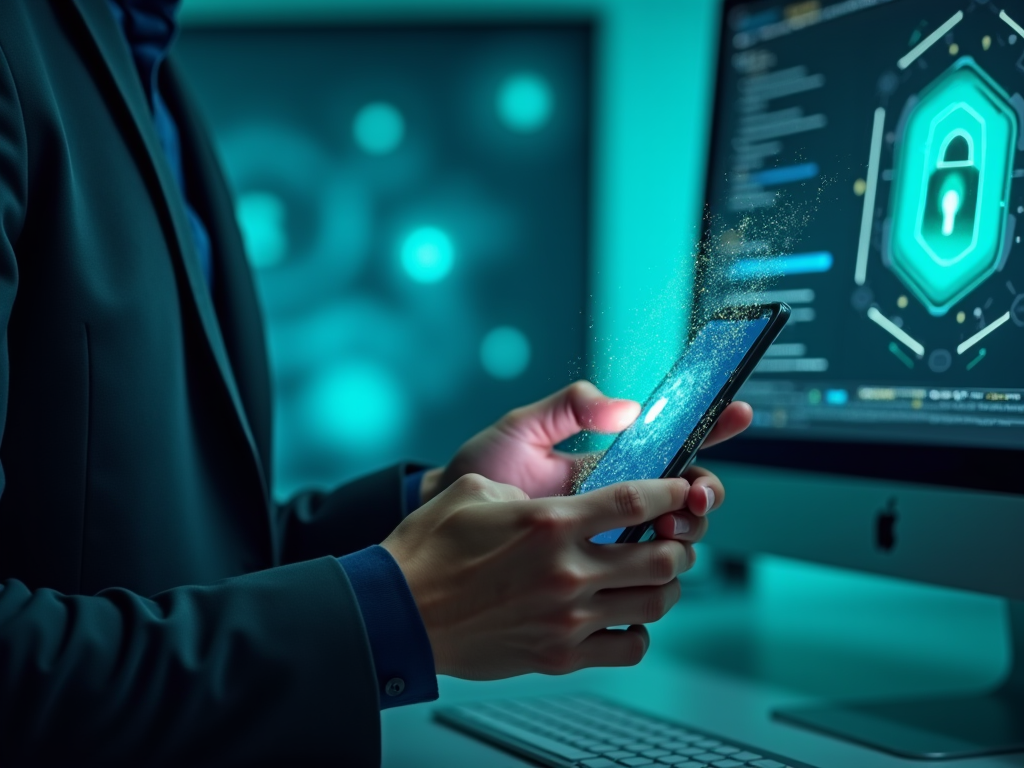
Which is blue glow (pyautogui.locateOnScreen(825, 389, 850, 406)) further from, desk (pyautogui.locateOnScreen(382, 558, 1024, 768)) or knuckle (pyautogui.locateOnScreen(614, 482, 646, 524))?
knuckle (pyautogui.locateOnScreen(614, 482, 646, 524))

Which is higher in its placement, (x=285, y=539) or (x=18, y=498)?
(x=18, y=498)

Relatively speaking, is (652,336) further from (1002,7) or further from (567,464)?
(1002,7)

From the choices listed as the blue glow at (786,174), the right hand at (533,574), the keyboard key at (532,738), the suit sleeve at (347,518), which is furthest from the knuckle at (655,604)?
the blue glow at (786,174)

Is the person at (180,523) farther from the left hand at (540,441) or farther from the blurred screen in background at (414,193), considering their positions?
the blurred screen in background at (414,193)

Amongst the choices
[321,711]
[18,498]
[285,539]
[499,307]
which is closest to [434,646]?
[321,711]

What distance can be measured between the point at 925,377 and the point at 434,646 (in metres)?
0.47

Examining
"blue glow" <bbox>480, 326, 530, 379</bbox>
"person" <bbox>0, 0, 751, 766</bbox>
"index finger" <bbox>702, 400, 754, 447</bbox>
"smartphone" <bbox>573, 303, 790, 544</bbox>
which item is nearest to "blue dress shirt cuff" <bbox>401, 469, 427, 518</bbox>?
"person" <bbox>0, 0, 751, 766</bbox>

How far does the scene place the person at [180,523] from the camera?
20.9 inches

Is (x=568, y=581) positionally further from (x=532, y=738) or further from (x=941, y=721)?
(x=941, y=721)

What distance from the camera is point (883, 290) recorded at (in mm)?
830

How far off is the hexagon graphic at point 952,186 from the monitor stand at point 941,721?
32 cm

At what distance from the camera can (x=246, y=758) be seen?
1.76ft

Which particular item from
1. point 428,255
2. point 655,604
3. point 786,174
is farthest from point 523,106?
point 655,604

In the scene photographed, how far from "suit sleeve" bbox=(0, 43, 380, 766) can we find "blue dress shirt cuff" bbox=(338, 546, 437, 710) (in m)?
0.01
